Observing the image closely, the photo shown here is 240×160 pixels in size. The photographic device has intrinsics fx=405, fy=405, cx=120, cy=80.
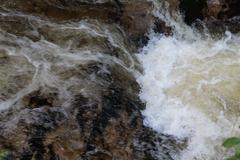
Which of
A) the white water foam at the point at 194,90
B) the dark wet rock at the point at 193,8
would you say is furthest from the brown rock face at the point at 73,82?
the dark wet rock at the point at 193,8

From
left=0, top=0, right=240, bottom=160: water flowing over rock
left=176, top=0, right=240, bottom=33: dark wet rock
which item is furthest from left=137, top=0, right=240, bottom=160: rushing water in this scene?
left=176, top=0, right=240, bottom=33: dark wet rock

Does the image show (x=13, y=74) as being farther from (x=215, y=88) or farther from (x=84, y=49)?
(x=215, y=88)

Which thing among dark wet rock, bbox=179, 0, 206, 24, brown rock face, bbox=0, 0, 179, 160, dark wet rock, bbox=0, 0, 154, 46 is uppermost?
dark wet rock, bbox=179, 0, 206, 24

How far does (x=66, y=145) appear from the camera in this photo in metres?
4.83

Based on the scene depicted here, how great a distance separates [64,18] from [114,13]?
2.87 ft

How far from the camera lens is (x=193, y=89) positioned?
591cm

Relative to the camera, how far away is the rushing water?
5.39 metres

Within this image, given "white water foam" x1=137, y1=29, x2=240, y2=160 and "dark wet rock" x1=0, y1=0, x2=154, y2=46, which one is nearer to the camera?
"white water foam" x1=137, y1=29, x2=240, y2=160

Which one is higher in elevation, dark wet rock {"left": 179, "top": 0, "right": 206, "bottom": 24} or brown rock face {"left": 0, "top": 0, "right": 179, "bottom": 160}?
dark wet rock {"left": 179, "top": 0, "right": 206, "bottom": 24}

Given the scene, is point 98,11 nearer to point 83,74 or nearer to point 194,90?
point 83,74

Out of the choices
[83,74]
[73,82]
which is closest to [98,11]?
[83,74]

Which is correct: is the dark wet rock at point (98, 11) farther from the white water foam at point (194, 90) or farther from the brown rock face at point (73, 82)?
the white water foam at point (194, 90)

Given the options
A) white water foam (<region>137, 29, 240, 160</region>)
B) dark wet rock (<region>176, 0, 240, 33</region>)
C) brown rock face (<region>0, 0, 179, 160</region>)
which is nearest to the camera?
brown rock face (<region>0, 0, 179, 160</region>)

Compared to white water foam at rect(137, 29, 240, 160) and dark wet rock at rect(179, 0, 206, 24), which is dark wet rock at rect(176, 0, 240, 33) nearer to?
dark wet rock at rect(179, 0, 206, 24)
